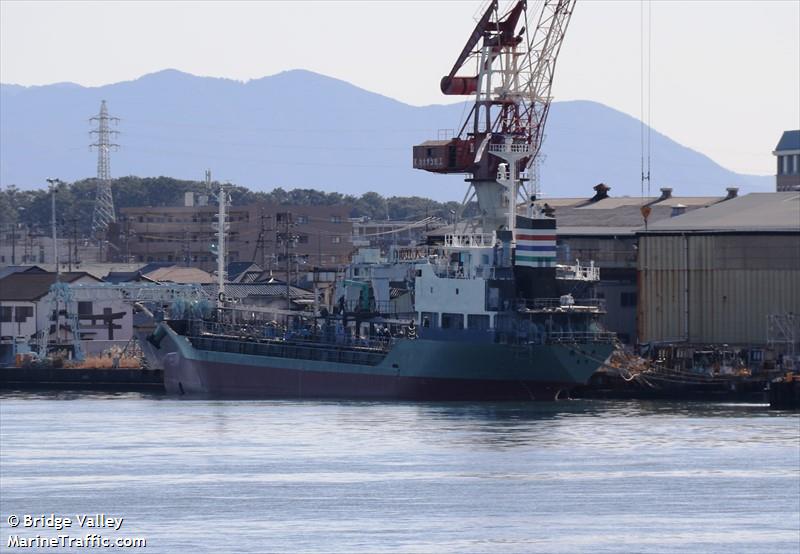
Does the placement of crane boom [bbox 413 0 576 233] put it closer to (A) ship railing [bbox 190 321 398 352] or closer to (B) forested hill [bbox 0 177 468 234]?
(A) ship railing [bbox 190 321 398 352]

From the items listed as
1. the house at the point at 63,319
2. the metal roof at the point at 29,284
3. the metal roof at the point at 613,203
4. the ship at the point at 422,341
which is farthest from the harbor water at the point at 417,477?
the metal roof at the point at 613,203

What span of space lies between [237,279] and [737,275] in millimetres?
37887

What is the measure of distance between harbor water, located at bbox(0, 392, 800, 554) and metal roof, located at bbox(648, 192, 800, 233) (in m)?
13.0

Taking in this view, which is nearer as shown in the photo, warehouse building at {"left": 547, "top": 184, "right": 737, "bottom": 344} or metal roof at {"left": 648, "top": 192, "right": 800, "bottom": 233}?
metal roof at {"left": 648, "top": 192, "right": 800, "bottom": 233}

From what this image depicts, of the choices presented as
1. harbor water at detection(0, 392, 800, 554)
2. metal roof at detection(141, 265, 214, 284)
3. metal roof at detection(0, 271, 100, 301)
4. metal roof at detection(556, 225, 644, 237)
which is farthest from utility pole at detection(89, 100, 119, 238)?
harbor water at detection(0, 392, 800, 554)

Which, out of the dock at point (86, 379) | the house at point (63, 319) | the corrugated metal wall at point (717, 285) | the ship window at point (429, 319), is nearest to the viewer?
the ship window at point (429, 319)

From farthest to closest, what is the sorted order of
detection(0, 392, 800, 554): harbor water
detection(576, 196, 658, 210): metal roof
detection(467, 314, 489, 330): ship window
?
1. detection(576, 196, 658, 210): metal roof
2. detection(467, 314, 489, 330): ship window
3. detection(0, 392, 800, 554): harbor water

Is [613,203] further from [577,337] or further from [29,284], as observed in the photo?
[577,337]

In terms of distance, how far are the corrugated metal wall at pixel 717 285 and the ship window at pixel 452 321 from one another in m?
10.5

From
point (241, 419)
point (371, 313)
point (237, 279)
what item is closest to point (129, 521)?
point (241, 419)

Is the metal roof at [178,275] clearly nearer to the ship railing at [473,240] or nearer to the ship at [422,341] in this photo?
the ship at [422,341]

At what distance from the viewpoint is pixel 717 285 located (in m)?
70.8

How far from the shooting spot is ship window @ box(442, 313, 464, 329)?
64.8 metres

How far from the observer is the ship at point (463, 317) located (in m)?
63.4
